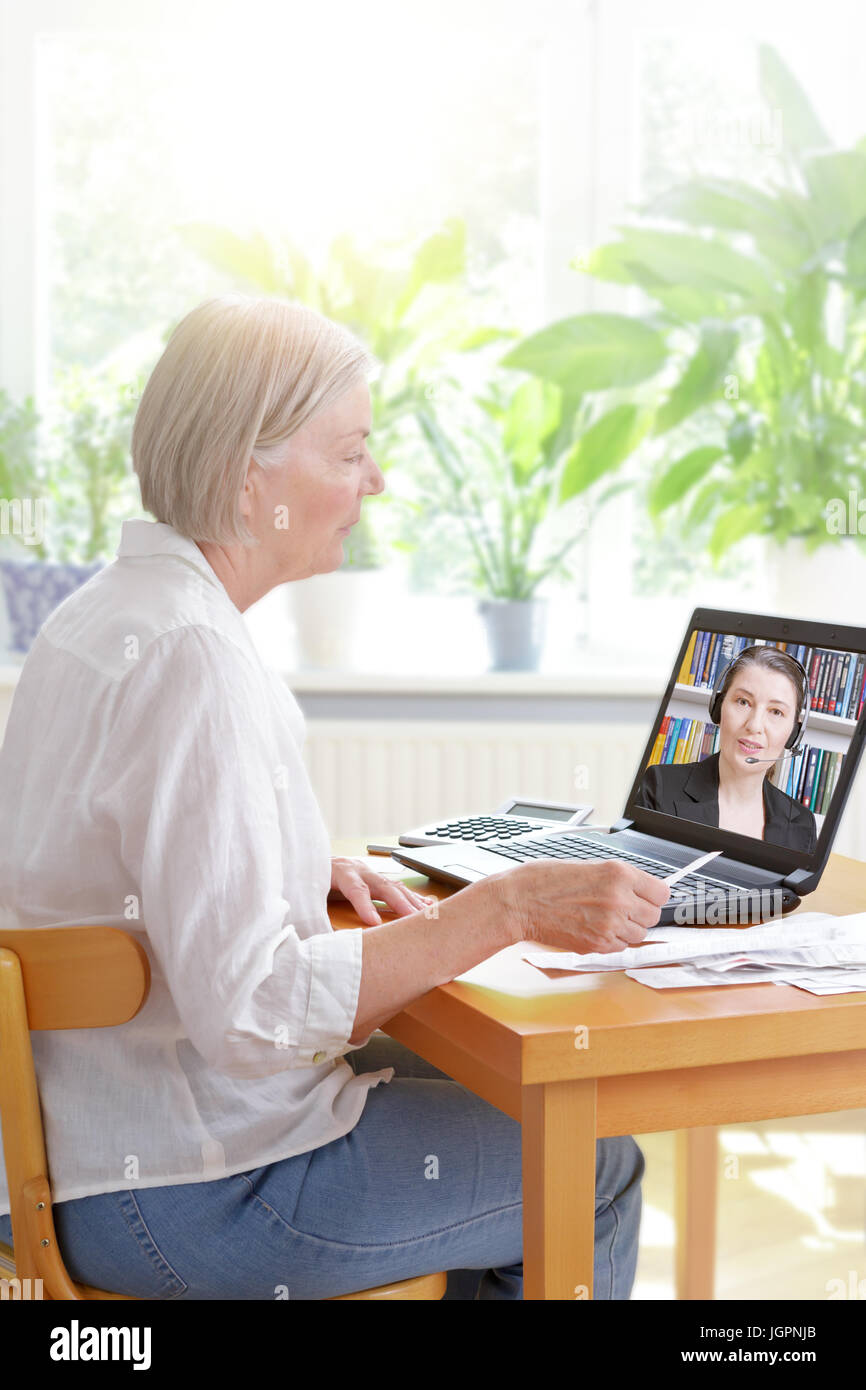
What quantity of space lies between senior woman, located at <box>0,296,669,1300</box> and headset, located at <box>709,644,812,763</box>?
0.32 metres

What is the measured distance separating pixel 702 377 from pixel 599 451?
24 cm

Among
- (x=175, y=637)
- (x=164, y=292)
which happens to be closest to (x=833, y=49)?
(x=164, y=292)

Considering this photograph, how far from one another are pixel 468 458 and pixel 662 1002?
2003 mm

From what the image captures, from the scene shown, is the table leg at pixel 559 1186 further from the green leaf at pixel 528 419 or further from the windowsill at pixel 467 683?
the green leaf at pixel 528 419

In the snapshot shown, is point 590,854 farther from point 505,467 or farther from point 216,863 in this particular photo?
point 505,467

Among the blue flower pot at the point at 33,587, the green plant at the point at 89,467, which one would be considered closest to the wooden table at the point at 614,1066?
the blue flower pot at the point at 33,587

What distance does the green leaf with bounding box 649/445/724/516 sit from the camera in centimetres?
271

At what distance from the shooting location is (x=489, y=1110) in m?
1.17

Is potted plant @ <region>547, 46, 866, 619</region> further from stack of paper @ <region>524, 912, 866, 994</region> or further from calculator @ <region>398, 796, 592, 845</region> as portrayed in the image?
stack of paper @ <region>524, 912, 866, 994</region>

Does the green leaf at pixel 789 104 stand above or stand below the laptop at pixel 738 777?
above

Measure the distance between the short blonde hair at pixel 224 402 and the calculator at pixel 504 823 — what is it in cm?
49

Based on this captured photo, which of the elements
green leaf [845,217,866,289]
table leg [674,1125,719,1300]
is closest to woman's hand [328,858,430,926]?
table leg [674,1125,719,1300]

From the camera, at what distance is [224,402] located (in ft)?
3.70

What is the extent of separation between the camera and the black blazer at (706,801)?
1.26 meters
